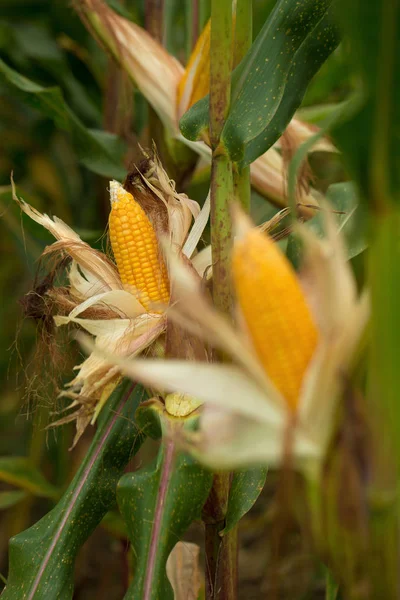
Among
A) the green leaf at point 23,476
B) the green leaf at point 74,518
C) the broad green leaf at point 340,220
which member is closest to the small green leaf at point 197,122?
the broad green leaf at point 340,220

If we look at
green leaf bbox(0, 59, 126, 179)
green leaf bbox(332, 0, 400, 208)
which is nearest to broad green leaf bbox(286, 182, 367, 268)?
green leaf bbox(332, 0, 400, 208)

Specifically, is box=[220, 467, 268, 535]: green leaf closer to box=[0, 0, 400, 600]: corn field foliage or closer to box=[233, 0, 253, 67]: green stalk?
box=[0, 0, 400, 600]: corn field foliage

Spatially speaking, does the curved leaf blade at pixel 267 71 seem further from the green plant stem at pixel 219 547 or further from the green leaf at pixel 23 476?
the green leaf at pixel 23 476

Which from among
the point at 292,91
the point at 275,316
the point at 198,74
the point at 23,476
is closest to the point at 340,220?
the point at 292,91

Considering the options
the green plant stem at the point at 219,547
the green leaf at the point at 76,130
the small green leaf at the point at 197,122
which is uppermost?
the green leaf at the point at 76,130

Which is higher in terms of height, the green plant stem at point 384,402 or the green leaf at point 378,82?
the green leaf at point 378,82

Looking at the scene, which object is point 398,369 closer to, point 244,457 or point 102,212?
point 244,457
